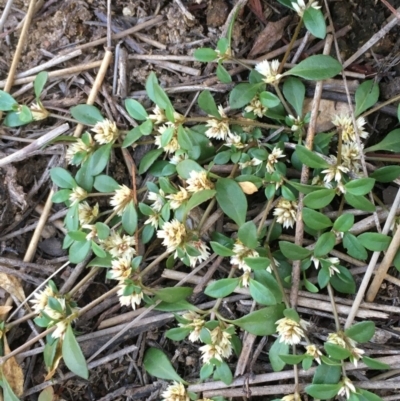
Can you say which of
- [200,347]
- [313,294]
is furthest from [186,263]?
[313,294]

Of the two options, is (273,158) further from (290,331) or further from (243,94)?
(290,331)

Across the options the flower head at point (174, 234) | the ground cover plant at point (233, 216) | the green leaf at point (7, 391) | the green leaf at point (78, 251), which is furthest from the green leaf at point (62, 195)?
the green leaf at point (7, 391)

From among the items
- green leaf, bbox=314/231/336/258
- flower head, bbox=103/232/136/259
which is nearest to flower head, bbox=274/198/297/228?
green leaf, bbox=314/231/336/258

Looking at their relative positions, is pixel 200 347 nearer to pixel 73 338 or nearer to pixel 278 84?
pixel 73 338

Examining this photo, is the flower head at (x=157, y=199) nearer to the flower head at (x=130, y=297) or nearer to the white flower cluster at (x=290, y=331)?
the flower head at (x=130, y=297)

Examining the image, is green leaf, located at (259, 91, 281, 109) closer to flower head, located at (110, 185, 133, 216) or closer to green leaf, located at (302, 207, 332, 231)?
green leaf, located at (302, 207, 332, 231)

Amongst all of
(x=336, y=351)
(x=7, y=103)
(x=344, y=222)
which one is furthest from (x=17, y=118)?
(x=336, y=351)
